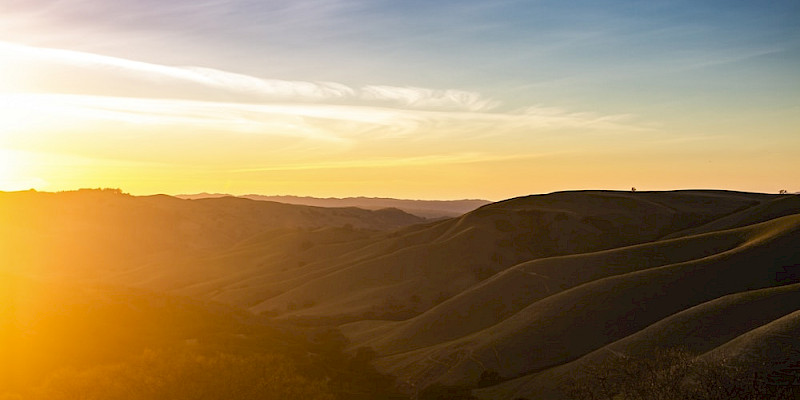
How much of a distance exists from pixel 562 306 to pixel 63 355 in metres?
46.2

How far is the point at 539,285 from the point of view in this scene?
250ft

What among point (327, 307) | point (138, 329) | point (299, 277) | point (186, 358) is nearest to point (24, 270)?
point (299, 277)

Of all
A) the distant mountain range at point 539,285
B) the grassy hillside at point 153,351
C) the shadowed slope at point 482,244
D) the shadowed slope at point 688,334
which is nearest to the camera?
the grassy hillside at point 153,351

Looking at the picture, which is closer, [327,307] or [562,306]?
[562,306]

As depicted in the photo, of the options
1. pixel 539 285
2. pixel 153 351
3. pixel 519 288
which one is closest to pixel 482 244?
pixel 519 288

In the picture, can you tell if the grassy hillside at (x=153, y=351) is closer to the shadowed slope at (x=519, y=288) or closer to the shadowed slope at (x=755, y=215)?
the shadowed slope at (x=519, y=288)

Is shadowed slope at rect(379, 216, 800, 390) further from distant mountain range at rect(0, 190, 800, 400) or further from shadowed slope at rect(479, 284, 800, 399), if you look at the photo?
shadowed slope at rect(479, 284, 800, 399)

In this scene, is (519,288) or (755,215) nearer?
(519,288)

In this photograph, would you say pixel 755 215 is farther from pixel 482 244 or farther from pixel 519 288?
pixel 519 288

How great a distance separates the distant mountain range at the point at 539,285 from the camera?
47.2 meters

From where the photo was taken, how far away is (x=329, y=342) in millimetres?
71625

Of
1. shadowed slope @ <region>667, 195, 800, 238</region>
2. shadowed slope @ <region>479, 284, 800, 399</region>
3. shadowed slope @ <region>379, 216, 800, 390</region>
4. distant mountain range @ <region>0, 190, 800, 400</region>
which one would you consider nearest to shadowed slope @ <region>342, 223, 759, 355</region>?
distant mountain range @ <region>0, 190, 800, 400</region>

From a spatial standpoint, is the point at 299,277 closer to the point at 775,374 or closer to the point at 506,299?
the point at 506,299

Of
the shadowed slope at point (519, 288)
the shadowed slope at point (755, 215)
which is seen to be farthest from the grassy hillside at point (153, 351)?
the shadowed slope at point (755, 215)
